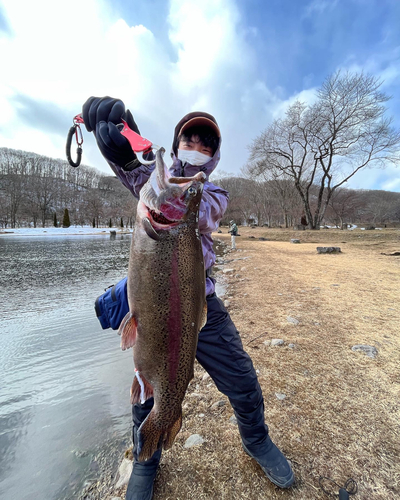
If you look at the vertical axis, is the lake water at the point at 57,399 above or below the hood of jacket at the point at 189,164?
below

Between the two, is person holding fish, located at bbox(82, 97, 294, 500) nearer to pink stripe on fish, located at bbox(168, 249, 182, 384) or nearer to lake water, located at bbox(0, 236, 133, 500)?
pink stripe on fish, located at bbox(168, 249, 182, 384)

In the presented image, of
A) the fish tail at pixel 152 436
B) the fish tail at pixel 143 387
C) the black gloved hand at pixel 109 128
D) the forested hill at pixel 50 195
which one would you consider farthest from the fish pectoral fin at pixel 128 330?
the forested hill at pixel 50 195

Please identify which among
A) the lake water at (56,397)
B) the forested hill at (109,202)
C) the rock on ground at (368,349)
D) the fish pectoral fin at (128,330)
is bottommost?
the lake water at (56,397)

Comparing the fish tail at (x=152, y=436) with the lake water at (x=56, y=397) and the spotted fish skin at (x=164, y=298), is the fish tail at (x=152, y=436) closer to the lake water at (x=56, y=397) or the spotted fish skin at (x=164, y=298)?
the spotted fish skin at (x=164, y=298)

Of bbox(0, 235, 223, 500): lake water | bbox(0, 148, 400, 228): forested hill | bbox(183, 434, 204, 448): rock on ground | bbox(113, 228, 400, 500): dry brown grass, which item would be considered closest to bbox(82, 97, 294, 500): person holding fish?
bbox(113, 228, 400, 500): dry brown grass

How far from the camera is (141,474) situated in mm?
1744

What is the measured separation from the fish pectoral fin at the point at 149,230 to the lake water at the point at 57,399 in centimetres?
204

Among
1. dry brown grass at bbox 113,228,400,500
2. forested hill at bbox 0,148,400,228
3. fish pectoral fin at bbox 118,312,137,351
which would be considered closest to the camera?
fish pectoral fin at bbox 118,312,137,351

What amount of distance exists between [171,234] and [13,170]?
102750 mm

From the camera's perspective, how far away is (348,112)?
81.8 feet

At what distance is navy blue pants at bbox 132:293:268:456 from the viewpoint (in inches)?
71.5

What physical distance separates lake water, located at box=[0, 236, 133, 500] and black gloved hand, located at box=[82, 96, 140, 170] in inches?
98.2

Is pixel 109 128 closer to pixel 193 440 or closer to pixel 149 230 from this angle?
pixel 149 230

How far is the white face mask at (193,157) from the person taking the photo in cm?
194
